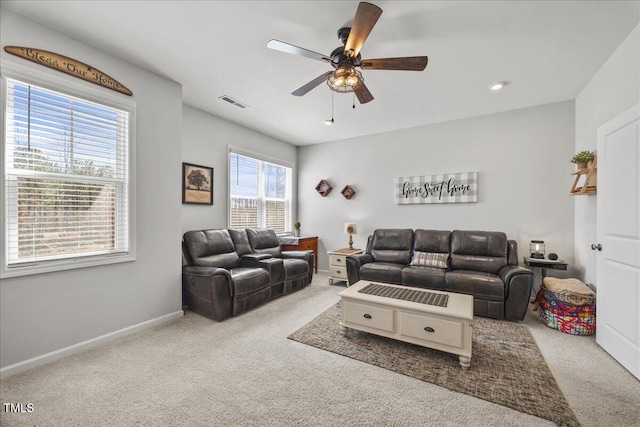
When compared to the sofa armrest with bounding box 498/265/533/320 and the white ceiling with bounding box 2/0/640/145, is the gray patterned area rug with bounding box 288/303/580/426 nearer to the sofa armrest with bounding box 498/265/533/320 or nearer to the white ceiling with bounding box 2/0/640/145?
the sofa armrest with bounding box 498/265/533/320

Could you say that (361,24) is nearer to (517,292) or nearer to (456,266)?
(517,292)

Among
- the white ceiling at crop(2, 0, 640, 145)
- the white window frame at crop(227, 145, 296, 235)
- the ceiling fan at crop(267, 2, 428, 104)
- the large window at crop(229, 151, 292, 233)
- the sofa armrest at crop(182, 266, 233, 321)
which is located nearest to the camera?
the ceiling fan at crop(267, 2, 428, 104)

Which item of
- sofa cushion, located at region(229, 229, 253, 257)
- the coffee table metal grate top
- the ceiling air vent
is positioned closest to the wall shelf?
the coffee table metal grate top

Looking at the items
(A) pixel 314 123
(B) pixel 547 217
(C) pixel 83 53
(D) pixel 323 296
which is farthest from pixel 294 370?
(B) pixel 547 217

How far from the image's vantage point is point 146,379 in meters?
2.01

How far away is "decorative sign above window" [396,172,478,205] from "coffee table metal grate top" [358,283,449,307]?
221 cm

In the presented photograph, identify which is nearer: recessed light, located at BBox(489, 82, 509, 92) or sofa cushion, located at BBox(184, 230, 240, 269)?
recessed light, located at BBox(489, 82, 509, 92)

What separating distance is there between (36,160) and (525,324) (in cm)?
511

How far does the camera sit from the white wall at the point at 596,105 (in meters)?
2.28

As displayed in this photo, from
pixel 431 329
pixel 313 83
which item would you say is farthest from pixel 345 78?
pixel 431 329

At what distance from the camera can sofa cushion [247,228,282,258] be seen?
4508 mm

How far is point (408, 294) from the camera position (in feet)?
8.91

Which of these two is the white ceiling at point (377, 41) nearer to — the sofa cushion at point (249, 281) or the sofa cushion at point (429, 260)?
the sofa cushion at point (429, 260)

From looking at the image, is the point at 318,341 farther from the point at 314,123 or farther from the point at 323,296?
the point at 314,123
